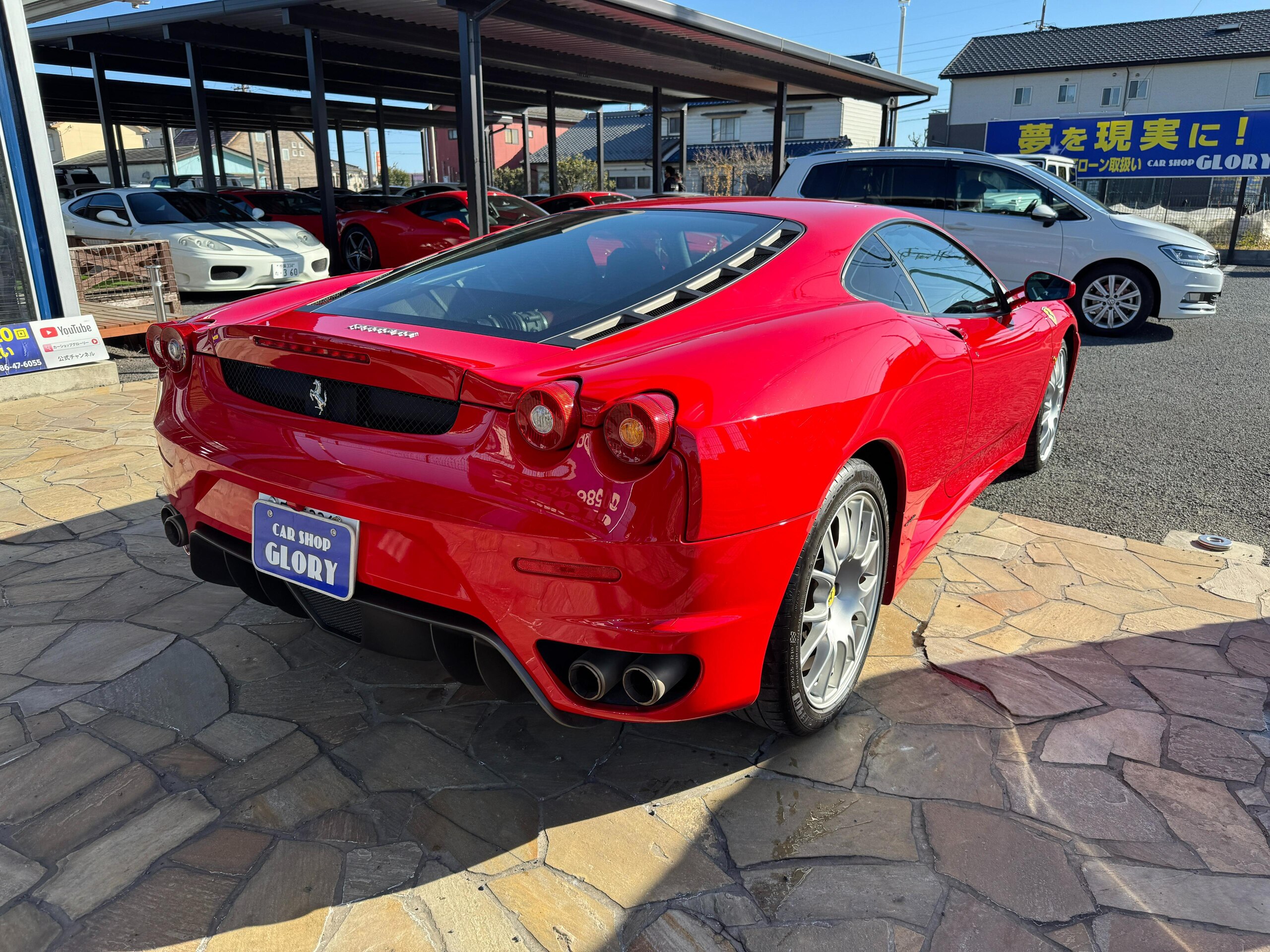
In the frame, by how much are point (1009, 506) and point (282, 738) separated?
342 centimetres

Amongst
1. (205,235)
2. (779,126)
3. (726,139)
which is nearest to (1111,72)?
(726,139)

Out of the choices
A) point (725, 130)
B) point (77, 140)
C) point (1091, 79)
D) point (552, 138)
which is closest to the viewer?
point (552, 138)

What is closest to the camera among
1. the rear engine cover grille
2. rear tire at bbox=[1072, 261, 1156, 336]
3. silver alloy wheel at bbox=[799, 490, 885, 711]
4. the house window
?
the rear engine cover grille

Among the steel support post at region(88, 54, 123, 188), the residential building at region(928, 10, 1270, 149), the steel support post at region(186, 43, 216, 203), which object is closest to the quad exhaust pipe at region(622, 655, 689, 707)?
the steel support post at region(186, 43, 216, 203)

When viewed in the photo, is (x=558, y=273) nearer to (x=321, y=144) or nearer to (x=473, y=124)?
(x=473, y=124)

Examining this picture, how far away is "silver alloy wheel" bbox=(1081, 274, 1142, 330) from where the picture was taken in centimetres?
914

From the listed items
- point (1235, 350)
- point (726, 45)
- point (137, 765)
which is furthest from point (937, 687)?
point (726, 45)

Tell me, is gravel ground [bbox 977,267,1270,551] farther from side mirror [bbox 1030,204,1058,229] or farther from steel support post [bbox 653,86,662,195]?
steel support post [bbox 653,86,662,195]

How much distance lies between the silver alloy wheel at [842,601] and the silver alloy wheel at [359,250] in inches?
445

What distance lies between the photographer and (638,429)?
176 centimetres

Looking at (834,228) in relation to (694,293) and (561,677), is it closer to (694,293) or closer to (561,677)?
(694,293)

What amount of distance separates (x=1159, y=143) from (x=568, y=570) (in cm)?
2238

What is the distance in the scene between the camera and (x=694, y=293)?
2383 mm

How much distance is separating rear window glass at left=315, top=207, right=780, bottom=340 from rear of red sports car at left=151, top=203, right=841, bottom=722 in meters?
0.02
